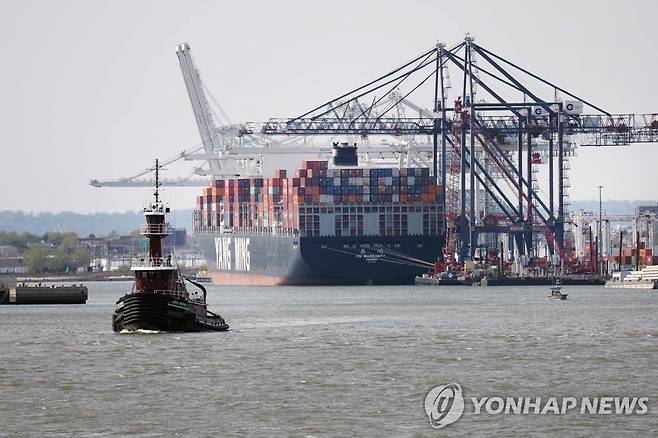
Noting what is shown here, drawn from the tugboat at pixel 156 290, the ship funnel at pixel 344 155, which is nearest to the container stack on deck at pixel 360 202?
the ship funnel at pixel 344 155

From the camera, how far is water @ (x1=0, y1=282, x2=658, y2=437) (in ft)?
141

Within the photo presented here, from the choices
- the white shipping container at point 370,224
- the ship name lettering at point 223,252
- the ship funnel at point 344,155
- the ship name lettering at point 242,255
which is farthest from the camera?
the ship name lettering at point 223,252

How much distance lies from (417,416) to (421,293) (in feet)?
268

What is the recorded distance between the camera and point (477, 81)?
150 m

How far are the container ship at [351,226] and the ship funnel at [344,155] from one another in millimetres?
79

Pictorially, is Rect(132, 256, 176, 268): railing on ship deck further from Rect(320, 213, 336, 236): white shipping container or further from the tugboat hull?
Rect(320, 213, 336, 236): white shipping container

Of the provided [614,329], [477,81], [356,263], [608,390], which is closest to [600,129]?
[477,81]

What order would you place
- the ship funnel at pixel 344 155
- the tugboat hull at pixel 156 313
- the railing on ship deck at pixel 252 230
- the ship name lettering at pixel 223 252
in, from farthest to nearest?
the ship name lettering at pixel 223 252
the ship funnel at pixel 344 155
the railing on ship deck at pixel 252 230
the tugboat hull at pixel 156 313

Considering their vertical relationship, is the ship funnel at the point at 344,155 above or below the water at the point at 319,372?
above

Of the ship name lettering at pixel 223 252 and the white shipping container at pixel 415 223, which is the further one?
the ship name lettering at pixel 223 252

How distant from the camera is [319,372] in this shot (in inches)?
2152

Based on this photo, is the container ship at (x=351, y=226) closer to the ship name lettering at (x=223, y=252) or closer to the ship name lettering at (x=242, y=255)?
the ship name lettering at (x=242, y=255)

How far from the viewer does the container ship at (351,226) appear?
488ft

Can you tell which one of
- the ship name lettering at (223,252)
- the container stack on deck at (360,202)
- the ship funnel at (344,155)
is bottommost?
the ship name lettering at (223,252)
